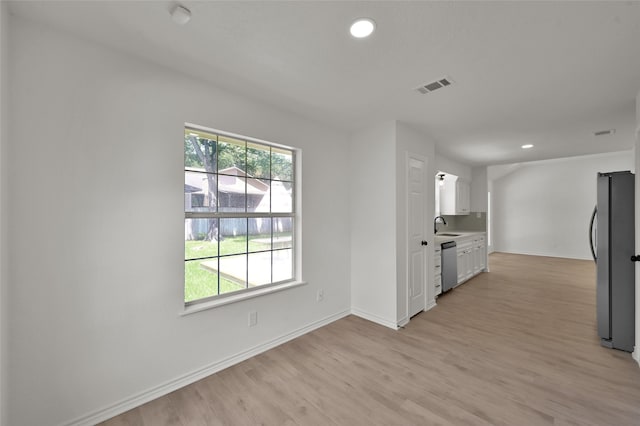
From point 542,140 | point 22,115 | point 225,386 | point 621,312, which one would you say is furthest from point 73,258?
point 542,140

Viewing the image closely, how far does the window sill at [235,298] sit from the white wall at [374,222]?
36.8 inches

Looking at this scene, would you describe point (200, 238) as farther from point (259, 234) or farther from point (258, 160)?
point (258, 160)

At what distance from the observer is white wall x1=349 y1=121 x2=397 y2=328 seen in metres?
3.10

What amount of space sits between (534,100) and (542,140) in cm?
187

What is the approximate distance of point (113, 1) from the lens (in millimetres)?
1366

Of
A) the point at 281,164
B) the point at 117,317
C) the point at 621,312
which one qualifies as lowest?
the point at 621,312

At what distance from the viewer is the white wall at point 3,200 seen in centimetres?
131

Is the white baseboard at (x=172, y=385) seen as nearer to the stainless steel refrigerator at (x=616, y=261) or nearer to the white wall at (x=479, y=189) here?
the stainless steel refrigerator at (x=616, y=261)

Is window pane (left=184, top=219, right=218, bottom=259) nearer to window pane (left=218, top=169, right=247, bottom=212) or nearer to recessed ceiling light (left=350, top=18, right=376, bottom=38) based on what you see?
window pane (left=218, top=169, right=247, bottom=212)

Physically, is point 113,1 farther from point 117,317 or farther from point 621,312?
point 621,312

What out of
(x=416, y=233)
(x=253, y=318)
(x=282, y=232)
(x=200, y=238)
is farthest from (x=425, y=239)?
(x=200, y=238)

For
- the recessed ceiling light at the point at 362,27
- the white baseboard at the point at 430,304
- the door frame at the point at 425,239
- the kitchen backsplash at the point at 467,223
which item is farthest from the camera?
the kitchen backsplash at the point at 467,223

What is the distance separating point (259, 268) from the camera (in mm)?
2645

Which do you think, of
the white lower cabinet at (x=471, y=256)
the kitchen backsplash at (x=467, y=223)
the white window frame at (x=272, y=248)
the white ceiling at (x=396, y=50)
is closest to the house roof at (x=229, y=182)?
the white window frame at (x=272, y=248)
